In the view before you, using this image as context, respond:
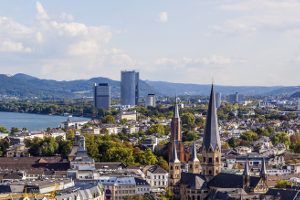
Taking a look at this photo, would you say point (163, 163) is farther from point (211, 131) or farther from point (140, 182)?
point (211, 131)

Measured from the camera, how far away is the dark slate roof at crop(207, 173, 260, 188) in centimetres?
4769

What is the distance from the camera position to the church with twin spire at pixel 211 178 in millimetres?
47219

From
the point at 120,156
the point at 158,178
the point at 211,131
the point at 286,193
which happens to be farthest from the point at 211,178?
the point at 120,156

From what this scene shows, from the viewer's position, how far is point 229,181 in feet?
159

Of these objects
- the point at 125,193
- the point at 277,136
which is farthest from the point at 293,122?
the point at 125,193

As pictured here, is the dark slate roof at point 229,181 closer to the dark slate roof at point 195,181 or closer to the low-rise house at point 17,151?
the dark slate roof at point 195,181

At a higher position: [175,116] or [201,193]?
[175,116]

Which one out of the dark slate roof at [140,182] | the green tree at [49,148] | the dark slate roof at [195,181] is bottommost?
the dark slate roof at [140,182]

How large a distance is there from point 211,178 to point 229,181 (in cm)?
284

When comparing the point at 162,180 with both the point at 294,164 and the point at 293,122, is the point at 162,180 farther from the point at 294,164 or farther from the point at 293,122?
the point at 293,122

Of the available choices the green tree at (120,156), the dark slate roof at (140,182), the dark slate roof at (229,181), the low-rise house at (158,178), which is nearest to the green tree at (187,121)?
the green tree at (120,156)

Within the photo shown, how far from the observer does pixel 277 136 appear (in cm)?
11362

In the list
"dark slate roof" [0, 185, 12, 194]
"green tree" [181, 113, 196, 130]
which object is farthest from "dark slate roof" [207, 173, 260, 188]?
"green tree" [181, 113, 196, 130]

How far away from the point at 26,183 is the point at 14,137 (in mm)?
55356
